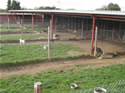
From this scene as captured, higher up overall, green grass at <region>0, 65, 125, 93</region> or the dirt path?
green grass at <region>0, 65, 125, 93</region>

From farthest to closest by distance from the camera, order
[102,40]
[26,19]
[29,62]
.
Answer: [26,19] → [102,40] → [29,62]

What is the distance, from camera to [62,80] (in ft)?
26.7

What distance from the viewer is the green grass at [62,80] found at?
284 inches

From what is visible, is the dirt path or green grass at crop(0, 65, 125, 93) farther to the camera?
the dirt path

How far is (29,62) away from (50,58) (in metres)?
1.55

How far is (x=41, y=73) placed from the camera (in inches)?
366

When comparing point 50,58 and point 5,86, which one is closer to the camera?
point 5,86

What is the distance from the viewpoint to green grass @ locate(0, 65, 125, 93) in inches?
284

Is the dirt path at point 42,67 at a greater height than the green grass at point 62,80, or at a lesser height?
lesser

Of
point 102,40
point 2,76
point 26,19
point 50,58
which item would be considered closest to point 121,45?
point 102,40

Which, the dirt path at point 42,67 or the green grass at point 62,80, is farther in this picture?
the dirt path at point 42,67

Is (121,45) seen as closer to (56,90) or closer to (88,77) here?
(88,77)

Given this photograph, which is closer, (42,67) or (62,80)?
(62,80)

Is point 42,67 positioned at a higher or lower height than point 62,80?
lower
